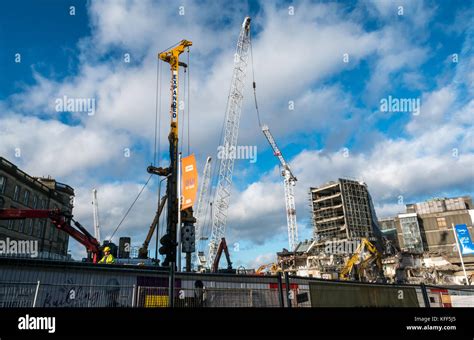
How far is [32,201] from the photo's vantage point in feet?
190

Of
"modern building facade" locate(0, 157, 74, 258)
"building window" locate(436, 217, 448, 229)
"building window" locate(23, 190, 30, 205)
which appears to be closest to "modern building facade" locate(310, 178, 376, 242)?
"building window" locate(436, 217, 448, 229)

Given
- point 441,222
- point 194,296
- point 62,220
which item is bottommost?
point 194,296

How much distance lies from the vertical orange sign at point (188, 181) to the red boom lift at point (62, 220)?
11.6m

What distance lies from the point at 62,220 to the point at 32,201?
3525cm

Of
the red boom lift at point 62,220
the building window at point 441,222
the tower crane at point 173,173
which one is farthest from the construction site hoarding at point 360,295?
the building window at point 441,222

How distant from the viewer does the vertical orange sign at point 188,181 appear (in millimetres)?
23789

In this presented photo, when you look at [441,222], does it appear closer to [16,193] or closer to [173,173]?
[173,173]

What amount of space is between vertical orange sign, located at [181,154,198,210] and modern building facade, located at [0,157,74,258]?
2963 cm

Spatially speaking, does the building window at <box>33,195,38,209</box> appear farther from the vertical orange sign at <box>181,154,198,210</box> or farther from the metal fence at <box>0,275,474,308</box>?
the metal fence at <box>0,275,474,308</box>

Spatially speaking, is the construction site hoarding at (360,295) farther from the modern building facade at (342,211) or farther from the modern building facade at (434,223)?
the modern building facade at (434,223)

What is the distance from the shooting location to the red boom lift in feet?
92.1

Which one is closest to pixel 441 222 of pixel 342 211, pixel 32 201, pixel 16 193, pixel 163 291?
pixel 342 211
